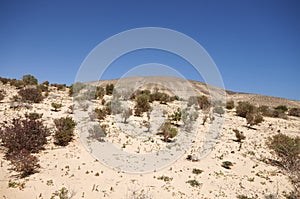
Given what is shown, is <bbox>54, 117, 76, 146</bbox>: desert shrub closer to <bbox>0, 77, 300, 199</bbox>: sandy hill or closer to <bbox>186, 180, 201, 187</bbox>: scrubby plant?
<bbox>0, 77, 300, 199</bbox>: sandy hill

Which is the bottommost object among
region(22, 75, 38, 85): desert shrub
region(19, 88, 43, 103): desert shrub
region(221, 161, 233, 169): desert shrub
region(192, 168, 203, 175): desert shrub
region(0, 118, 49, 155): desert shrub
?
region(192, 168, 203, 175): desert shrub

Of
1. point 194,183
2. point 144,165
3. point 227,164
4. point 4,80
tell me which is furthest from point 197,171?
point 4,80

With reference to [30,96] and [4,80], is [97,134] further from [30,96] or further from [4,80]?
[4,80]

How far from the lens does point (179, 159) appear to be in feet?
40.3

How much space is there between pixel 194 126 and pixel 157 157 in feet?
26.8

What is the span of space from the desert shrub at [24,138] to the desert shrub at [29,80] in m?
20.6

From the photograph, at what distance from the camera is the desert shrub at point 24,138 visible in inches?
411

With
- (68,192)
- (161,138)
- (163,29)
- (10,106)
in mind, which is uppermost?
(163,29)

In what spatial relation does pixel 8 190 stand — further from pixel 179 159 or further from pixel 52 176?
pixel 179 159

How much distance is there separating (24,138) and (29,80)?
23062mm

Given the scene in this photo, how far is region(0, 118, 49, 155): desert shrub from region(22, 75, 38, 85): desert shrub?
2061 cm

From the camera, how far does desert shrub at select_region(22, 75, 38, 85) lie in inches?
1158

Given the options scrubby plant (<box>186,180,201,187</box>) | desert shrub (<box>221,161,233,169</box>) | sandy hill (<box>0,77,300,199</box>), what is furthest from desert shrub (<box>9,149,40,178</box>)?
desert shrub (<box>221,161,233,169</box>)

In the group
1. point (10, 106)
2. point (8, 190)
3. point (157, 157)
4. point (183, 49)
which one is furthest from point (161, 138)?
point (10, 106)
